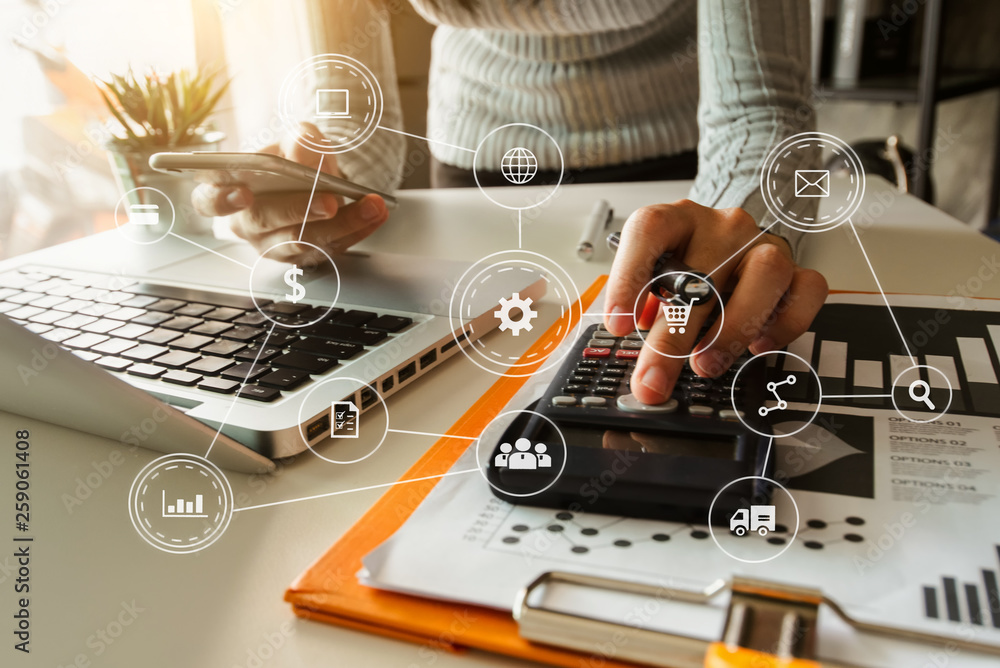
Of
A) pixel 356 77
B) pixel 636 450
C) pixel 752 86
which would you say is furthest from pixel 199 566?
pixel 356 77

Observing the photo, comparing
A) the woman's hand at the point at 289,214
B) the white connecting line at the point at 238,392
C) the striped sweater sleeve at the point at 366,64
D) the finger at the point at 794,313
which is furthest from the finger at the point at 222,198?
the finger at the point at 794,313

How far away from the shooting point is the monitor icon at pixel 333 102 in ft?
2.31

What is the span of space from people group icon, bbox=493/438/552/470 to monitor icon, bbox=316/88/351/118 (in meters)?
0.53

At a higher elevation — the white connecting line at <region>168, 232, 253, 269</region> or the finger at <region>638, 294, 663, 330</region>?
the white connecting line at <region>168, 232, 253, 269</region>

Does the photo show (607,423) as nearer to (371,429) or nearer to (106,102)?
(371,429)

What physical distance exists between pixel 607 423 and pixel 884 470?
98 mm

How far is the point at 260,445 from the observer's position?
30cm

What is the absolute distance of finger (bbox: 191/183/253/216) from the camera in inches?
Result: 17.8

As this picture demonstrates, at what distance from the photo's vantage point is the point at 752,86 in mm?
511

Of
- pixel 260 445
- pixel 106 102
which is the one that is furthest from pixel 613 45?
pixel 260 445

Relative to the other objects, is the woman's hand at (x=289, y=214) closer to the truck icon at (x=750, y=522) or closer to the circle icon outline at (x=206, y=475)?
the circle icon outline at (x=206, y=475)

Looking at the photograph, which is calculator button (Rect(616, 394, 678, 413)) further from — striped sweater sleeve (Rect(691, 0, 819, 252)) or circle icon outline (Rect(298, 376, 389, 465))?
striped sweater sleeve (Rect(691, 0, 819, 252))

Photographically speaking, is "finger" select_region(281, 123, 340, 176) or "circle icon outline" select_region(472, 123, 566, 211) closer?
"finger" select_region(281, 123, 340, 176)

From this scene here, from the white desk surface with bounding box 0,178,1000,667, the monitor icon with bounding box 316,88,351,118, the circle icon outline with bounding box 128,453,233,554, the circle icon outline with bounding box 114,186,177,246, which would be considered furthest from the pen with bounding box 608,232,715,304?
the monitor icon with bounding box 316,88,351,118
